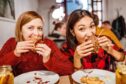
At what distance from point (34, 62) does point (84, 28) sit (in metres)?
0.44

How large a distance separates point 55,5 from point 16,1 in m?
2.51

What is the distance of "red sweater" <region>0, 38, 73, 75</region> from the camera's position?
1.30 m

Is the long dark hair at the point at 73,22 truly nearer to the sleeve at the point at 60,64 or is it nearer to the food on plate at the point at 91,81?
the sleeve at the point at 60,64

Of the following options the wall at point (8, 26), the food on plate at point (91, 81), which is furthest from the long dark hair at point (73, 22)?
the wall at point (8, 26)

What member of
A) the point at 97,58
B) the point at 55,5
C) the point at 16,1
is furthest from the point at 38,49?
the point at 55,5

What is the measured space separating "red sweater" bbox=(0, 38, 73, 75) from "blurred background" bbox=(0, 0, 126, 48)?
4.14ft

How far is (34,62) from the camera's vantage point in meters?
1.45

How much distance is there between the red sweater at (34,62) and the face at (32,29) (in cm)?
15

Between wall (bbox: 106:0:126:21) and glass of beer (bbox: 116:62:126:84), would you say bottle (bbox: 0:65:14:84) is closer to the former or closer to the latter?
glass of beer (bbox: 116:62:126:84)

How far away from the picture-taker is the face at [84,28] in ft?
4.41

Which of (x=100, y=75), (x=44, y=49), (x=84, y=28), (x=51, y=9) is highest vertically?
(x=51, y=9)

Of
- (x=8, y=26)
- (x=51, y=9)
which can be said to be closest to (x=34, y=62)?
(x=8, y=26)

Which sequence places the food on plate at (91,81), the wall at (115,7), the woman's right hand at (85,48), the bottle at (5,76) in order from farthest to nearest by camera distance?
the wall at (115,7) → the woman's right hand at (85,48) → the food on plate at (91,81) → the bottle at (5,76)

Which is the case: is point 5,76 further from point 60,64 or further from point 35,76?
point 60,64
